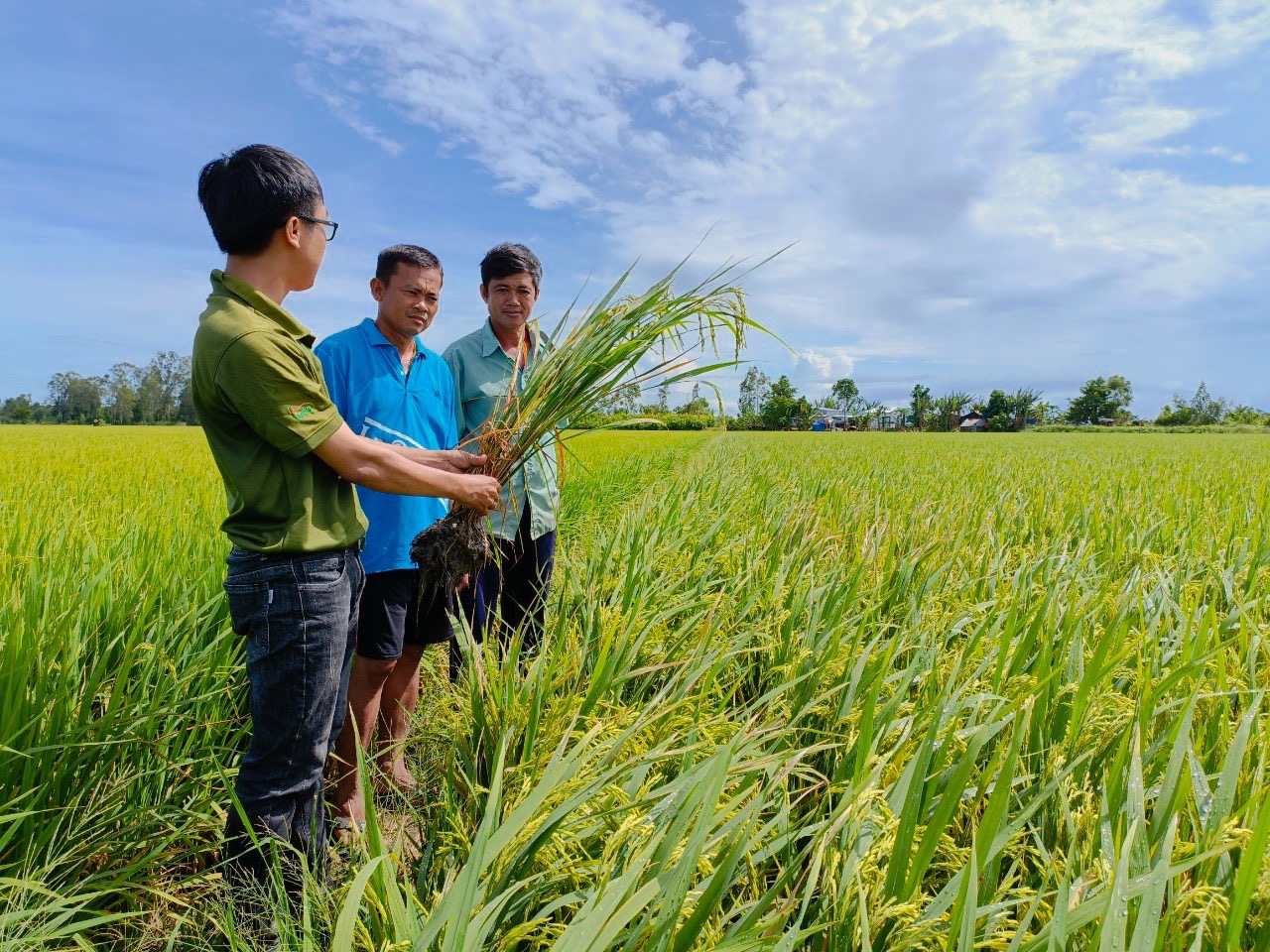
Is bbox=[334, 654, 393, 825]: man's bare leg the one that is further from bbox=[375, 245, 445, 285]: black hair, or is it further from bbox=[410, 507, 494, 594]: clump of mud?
bbox=[375, 245, 445, 285]: black hair

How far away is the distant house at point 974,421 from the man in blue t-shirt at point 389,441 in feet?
269

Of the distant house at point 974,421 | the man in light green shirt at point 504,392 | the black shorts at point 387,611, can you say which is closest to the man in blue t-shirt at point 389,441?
the black shorts at point 387,611

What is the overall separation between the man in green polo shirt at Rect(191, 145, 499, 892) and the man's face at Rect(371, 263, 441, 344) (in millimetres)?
630

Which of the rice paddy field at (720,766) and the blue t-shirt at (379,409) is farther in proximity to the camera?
the blue t-shirt at (379,409)

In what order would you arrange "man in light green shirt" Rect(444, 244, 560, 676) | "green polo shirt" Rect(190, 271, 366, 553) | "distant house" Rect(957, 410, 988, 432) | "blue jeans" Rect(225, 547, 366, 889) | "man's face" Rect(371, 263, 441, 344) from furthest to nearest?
"distant house" Rect(957, 410, 988, 432)
"man in light green shirt" Rect(444, 244, 560, 676)
"man's face" Rect(371, 263, 441, 344)
"blue jeans" Rect(225, 547, 366, 889)
"green polo shirt" Rect(190, 271, 366, 553)

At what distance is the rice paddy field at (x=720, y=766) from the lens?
3.42 feet

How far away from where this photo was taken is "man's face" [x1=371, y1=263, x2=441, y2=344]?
2213 millimetres

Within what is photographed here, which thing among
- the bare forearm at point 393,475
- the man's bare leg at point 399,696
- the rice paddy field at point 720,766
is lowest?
the man's bare leg at point 399,696

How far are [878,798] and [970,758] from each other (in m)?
0.18

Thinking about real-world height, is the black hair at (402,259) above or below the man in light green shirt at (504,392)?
above

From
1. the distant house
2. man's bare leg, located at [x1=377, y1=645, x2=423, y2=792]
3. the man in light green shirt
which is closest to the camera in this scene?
man's bare leg, located at [x1=377, y1=645, x2=423, y2=792]

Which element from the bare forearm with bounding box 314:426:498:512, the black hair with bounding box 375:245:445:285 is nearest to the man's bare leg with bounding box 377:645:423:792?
the bare forearm with bounding box 314:426:498:512

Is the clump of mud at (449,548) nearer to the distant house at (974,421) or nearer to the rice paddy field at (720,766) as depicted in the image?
the rice paddy field at (720,766)

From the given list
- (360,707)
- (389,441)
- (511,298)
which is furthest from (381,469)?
(511,298)
